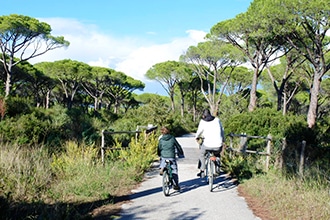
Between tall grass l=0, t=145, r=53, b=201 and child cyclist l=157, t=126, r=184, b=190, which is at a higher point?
child cyclist l=157, t=126, r=184, b=190

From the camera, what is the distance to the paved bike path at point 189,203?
20.1 feet

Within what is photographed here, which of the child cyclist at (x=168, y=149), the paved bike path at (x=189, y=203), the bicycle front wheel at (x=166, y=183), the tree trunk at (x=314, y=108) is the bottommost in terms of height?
the paved bike path at (x=189, y=203)

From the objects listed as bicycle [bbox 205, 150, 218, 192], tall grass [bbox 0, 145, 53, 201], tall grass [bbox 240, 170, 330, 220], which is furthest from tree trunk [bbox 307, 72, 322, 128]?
tall grass [bbox 0, 145, 53, 201]

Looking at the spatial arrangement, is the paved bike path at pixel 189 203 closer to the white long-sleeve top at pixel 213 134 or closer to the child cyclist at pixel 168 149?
the child cyclist at pixel 168 149

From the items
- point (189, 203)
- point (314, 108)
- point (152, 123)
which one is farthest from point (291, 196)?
point (152, 123)

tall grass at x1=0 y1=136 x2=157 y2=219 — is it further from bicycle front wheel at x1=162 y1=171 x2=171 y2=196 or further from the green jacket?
the green jacket

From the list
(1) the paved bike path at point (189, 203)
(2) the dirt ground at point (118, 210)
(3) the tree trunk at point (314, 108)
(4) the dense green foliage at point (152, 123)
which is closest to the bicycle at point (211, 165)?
(1) the paved bike path at point (189, 203)

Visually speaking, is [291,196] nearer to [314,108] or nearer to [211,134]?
[211,134]

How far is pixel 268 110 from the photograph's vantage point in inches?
789

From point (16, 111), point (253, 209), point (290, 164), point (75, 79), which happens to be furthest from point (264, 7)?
point (75, 79)

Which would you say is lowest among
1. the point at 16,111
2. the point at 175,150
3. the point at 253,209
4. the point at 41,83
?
the point at 253,209

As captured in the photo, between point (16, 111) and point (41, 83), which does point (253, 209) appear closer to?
point (16, 111)

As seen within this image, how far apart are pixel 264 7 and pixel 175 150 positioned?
48.3 ft

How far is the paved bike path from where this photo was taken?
6.12 metres
